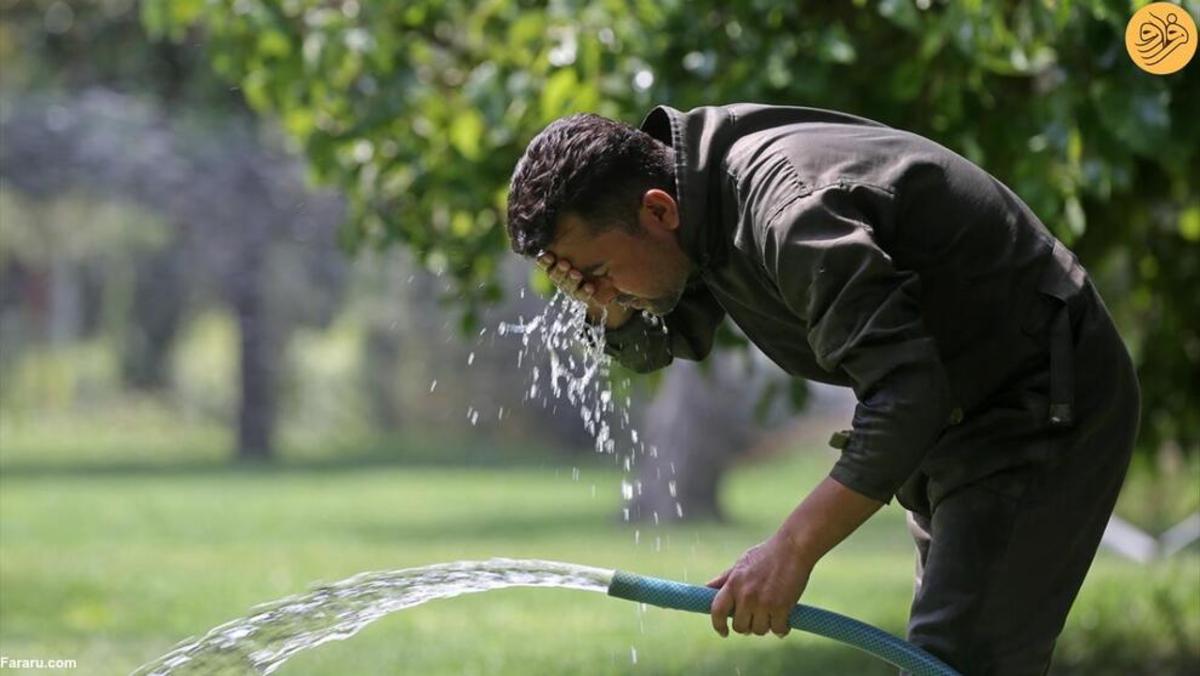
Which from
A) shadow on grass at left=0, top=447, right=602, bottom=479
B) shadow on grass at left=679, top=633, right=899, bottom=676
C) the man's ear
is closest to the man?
the man's ear

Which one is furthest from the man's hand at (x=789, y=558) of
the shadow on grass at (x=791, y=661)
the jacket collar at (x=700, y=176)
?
the shadow on grass at (x=791, y=661)

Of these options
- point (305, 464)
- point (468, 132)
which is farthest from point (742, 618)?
point (305, 464)

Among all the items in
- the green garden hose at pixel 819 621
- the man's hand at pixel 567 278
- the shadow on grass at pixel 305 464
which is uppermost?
the man's hand at pixel 567 278

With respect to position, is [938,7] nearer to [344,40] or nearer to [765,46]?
[765,46]

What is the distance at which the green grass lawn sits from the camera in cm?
714

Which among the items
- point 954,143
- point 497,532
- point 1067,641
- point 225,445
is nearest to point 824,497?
point 954,143

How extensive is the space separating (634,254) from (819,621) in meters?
0.66

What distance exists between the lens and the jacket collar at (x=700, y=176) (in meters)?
3.18

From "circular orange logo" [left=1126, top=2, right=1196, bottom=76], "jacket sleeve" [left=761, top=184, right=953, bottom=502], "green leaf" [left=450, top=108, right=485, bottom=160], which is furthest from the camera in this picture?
"green leaf" [left=450, top=108, right=485, bottom=160]

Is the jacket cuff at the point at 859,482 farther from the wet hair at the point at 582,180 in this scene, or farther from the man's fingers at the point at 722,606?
the wet hair at the point at 582,180

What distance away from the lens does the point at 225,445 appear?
20.8m

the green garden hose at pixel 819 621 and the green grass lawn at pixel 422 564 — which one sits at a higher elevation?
the green garden hose at pixel 819 621

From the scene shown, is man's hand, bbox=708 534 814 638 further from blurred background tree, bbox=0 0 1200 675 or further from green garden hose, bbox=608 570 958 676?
blurred background tree, bbox=0 0 1200 675

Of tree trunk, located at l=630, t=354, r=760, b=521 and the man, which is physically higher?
the man
